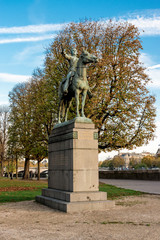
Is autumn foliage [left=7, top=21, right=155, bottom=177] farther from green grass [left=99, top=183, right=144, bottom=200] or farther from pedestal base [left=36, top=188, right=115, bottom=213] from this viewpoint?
pedestal base [left=36, top=188, right=115, bottom=213]

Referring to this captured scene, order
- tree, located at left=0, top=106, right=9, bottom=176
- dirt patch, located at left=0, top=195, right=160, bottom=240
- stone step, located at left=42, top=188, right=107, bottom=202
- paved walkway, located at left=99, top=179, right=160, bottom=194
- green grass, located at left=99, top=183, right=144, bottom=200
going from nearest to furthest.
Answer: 1. dirt patch, located at left=0, top=195, right=160, bottom=240
2. stone step, located at left=42, top=188, right=107, bottom=202
3. green grass, located at left=99, top=183, right=144, bottom=200
4. paved walkway, located at left=99, top=179, right=160, bottom=194
5. tree, located at left=0, top=106, right=9, bottom=176

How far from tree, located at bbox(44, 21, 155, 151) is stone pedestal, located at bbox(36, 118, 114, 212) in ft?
37.9

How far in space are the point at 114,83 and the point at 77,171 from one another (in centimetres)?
1478

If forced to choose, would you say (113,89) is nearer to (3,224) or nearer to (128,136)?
(128,136)

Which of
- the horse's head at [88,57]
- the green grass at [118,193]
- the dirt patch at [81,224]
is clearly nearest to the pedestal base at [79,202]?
the dirt patch at [81,224]

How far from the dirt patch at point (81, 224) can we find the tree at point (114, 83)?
1376cm

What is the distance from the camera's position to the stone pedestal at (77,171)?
34.8 ft

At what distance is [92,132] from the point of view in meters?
11.6

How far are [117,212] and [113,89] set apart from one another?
642 inches

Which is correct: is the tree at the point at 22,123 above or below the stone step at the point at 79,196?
above

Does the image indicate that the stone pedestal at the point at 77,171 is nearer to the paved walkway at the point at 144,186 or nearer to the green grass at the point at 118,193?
the green grass at the point at 118,193

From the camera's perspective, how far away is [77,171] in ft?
36.3

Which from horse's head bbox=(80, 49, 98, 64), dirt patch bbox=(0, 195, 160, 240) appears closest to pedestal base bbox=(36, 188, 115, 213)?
dirt patch bbox=(0, 195, 160, 240)

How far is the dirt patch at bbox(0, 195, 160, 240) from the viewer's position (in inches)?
278
